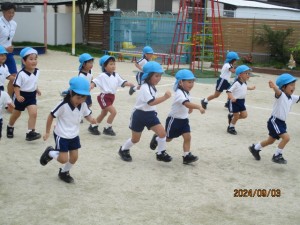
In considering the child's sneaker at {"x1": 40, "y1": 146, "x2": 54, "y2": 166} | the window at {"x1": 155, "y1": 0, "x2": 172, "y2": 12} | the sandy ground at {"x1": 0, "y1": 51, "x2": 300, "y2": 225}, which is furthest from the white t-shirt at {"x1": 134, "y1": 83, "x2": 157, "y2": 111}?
the window at {"x1": 155, "y1": 0, "x2": 172, "y2": 12}

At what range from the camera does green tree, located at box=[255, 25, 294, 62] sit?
17.6 meters

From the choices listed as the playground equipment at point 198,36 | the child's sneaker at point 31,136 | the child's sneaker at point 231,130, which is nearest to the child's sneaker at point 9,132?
the child's sneaker at point 31,136

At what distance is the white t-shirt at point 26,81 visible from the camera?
6156mm

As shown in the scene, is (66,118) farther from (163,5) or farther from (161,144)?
(163,5)

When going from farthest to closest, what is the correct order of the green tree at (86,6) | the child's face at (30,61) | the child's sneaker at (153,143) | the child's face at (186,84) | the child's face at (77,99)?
1. the green tree at (86,6)
2. the child's face at (30,61)
3. the child's sneaker at (153,143)
4. the child's face at (186,84)
5. the child's face at (77,99)

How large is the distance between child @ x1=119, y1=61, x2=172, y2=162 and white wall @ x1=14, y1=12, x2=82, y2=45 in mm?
20583

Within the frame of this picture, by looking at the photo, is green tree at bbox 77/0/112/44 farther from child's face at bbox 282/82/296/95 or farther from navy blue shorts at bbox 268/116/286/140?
navy blue shorts at bbox 268/116/286/140

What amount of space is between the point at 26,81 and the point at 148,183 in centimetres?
272

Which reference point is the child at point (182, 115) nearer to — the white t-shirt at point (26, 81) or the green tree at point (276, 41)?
the white t-shirt at point (26, 81)

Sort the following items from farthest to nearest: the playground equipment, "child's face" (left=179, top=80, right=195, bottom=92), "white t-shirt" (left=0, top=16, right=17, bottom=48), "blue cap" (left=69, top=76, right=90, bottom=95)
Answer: the playground equipment, "white t-shirt" (left=0, top=16, right=17, bottom=48), "child's face" (left=179, top=80, right=195, bottom=92), "blue cap" (left=69, top=76, right=90, bottom=95)

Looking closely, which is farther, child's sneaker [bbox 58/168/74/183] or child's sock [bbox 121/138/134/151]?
child's sock [bbox 121/138/134/151]

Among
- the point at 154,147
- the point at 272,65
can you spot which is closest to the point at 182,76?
the point at 154,147

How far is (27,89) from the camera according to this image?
6297 millimetres
